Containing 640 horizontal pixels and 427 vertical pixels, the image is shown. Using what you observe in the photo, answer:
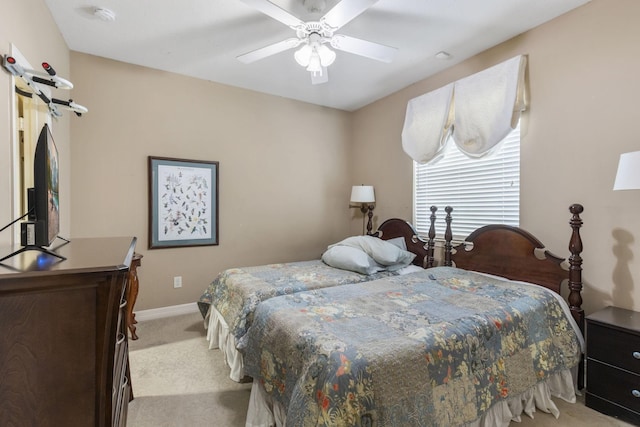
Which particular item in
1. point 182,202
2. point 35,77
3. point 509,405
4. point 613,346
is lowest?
point 509,405

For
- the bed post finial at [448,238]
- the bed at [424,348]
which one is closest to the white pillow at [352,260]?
the bed at [424,348]

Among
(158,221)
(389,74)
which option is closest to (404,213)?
(389,74)

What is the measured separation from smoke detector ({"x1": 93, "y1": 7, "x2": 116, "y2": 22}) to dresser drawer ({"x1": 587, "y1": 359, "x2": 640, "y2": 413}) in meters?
4.13

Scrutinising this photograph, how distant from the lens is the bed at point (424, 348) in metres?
1.20

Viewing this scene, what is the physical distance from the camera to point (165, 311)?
132 inches

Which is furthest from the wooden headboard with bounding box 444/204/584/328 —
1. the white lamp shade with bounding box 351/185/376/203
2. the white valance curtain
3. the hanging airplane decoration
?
the hanging airplane decoration

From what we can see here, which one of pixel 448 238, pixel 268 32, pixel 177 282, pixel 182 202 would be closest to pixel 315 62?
pixel 268 32

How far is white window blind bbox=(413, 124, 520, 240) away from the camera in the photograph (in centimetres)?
271

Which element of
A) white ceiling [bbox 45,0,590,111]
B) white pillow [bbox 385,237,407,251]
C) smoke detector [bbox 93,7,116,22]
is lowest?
white pillow [bbox 385,237,407,251]

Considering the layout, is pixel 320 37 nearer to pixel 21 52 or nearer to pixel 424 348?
pixel 21 52

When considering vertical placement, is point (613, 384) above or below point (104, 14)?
below

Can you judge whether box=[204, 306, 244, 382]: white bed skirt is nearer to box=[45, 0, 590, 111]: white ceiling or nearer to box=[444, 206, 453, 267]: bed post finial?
box=[444, 206, 453, 267]: bed post finial

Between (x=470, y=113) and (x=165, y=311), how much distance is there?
381 cm

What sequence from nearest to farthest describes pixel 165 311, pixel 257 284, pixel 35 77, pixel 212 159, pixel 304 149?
1. pixel 35 77
2. pixel 257 284
3. pixel 165 311
4. pixel 212 159
5. pixel 304 149
